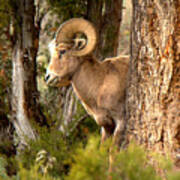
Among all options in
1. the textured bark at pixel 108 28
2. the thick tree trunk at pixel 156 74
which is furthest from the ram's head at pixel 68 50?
the textured bark at pixel 108 28

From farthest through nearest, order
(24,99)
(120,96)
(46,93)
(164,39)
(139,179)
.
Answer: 1. (46,93)
2. (24,99)
3. (120,96)
4. (164,39)
5. (139,179)

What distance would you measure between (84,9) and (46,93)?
7.11 feet

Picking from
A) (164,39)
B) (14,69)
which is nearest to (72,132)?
(14,69)

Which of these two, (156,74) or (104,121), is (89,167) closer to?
(156,74)

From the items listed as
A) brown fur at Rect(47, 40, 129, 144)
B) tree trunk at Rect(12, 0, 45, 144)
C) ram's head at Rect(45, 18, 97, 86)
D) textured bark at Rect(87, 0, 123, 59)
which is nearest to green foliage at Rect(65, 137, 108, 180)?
brown fur at Rect(47, 40, 129, 144)

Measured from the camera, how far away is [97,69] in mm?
6539

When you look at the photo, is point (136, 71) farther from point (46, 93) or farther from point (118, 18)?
point (46, 93)

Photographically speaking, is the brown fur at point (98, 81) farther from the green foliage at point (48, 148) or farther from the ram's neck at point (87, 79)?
the green foliage at point (48, 148)

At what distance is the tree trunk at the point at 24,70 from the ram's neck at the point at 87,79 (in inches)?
63.2

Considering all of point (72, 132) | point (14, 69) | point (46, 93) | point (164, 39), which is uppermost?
point (164, 39)

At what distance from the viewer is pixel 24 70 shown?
7.79 metres

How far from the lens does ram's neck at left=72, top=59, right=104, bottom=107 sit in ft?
21.2

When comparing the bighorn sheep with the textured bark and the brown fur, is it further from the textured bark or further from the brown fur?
the textured bark

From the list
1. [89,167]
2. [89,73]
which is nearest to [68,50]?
[89,73]
